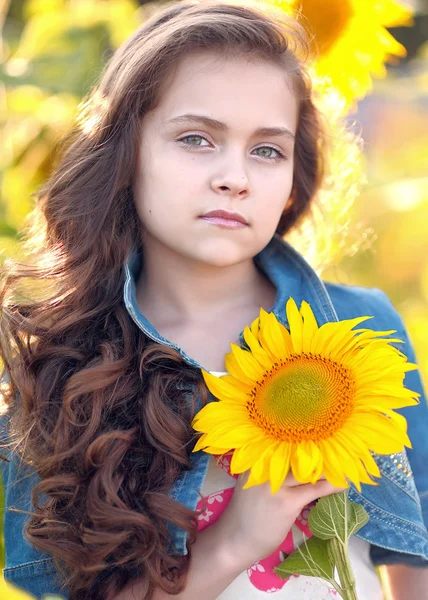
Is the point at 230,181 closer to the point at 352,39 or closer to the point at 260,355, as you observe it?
the point at 260,355

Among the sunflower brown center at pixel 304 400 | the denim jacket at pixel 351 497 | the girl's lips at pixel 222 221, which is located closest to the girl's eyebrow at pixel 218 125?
the girl's lips at pixel 222 221

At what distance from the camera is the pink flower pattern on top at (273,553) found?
114 cm

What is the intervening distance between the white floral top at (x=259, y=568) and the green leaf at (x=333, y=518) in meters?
0.18

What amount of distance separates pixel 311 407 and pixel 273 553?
→ 326 millimetres

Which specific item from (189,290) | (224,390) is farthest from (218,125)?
(224,390)

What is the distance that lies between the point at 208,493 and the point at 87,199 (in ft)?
1.57

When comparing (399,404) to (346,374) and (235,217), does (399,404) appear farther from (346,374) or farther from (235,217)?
(235,217)

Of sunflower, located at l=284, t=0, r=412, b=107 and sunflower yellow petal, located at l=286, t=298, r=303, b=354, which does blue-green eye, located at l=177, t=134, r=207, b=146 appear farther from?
sunflower, located at l=284, t=0, r=412, b=107

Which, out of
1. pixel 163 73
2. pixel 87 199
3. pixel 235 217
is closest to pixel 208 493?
pixel 235 217

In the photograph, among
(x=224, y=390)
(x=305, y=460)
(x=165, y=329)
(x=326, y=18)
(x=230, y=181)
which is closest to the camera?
(x=305, y=460)

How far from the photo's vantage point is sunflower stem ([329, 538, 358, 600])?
3.05 feet

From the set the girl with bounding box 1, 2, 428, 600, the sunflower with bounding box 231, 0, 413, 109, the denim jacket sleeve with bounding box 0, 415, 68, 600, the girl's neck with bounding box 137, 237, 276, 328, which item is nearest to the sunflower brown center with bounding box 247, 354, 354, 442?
the girl with bounding box 1, 2, 428, 600

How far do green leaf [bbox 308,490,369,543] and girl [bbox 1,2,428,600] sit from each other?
2cm

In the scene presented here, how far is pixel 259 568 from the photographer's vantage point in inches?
44.9
